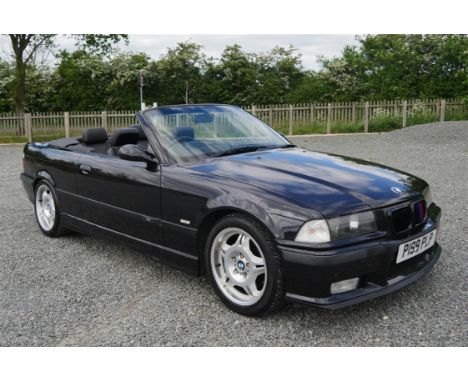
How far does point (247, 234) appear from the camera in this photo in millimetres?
3332

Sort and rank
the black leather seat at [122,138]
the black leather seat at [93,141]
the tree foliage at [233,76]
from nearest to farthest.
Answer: the black leather seat at [122,138] → the black leather seat at [93,141] → the tree foliage at [233,76]

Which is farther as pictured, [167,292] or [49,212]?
[49,212]

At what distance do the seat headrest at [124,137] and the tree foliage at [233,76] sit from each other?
21.2 m

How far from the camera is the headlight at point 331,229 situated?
3.07 metres

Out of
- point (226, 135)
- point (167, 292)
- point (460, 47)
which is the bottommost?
point (167, 292)

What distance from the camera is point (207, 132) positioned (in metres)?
4.43

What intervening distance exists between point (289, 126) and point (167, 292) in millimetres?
18763

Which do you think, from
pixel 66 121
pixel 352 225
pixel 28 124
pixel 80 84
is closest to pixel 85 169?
pixel 352 225

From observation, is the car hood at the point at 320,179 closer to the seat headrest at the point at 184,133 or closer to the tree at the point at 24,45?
the seat headrest at the point at 184,133

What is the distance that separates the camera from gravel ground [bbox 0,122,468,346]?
318 centimetres

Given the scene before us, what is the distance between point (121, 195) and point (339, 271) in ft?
7.17

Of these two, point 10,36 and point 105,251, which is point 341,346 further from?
point 10,36

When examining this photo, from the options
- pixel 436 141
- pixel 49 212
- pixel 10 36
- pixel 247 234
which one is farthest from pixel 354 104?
pixel 247 234

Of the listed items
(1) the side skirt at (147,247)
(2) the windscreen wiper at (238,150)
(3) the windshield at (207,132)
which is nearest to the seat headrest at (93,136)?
(1) the side skirt at (147,247)
